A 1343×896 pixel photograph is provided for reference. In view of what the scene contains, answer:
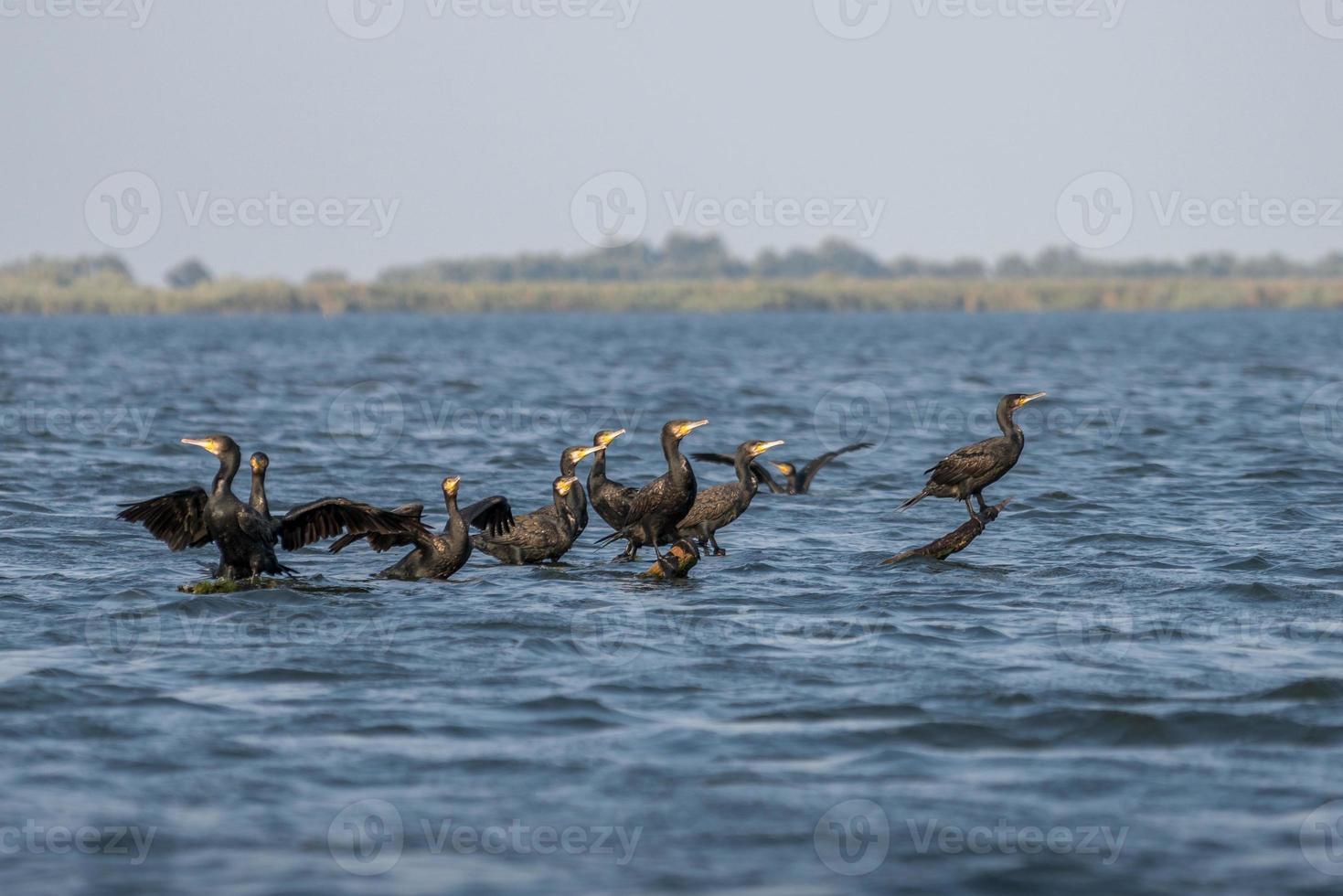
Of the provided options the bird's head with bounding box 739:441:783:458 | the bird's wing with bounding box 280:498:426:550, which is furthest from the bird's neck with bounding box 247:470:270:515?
the bird's head with bounding box 739:441:783:458

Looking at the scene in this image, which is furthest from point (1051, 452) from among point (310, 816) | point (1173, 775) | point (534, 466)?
point (310, 816)

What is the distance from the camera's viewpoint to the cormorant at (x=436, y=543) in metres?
13.0

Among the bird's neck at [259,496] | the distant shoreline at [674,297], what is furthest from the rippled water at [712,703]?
the distant shoreline at [674,297]

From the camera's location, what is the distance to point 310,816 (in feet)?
24.0

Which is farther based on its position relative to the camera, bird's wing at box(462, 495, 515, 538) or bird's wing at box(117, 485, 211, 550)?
bird's wing at box(462, 495, 515, 538)

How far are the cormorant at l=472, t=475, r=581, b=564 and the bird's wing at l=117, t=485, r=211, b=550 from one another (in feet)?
8.19

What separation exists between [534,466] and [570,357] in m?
36.2

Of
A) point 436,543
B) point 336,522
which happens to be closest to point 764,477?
point 436,543

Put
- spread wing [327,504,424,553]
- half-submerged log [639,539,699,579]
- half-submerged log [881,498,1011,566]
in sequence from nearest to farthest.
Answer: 1. spread wing [327,504,424,553]
2. half-submerged log [639,539,699,579]
3. half-submerged log [881,498,1011,566]

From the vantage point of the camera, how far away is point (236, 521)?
39.9 feet

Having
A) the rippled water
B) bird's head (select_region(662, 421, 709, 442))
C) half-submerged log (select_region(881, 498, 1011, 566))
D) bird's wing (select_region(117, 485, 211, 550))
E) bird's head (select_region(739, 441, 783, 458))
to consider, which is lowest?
the rippled water

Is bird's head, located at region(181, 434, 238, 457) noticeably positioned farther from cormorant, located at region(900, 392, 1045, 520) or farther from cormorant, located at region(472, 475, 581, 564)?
cormorant, located at region(900, 392, 1045, 520)

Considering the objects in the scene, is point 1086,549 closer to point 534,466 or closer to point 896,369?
point 534,466

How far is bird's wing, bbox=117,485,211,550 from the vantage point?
41.4 feet
